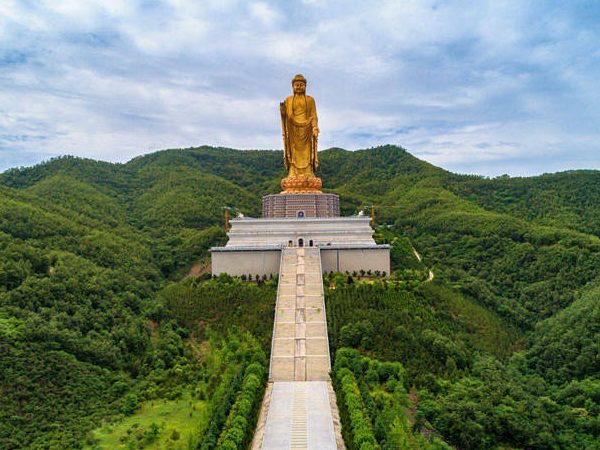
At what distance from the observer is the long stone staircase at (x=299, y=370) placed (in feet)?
34.9

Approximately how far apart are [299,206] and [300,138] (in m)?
4.50

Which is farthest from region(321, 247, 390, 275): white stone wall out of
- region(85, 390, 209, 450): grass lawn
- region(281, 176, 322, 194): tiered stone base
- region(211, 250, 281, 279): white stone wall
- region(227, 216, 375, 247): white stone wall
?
region(85, 390, 209, 450): grass lawn

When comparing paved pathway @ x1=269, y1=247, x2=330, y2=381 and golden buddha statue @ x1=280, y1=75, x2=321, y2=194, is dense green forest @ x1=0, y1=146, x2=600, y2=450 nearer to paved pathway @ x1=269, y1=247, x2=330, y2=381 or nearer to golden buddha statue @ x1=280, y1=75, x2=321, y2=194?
paved pathway @ x1=269, y1=247, x2=330, y2=381

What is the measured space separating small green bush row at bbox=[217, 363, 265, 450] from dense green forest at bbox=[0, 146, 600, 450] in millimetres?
50

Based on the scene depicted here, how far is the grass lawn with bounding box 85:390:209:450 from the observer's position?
10.4 meters

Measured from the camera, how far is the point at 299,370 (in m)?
14.2

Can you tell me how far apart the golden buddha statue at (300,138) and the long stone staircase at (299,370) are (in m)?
7.44

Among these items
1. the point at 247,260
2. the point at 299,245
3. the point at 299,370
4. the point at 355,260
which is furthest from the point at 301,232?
the point at 299,370

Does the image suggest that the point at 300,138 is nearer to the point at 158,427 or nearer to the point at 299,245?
the point at 299,245

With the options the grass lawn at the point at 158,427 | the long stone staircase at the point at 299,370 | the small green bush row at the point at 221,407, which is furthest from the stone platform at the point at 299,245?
the grass lawn at the point at 158,427

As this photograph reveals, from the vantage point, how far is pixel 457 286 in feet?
71.8

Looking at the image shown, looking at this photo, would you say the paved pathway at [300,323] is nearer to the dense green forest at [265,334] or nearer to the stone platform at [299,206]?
the dense green forest at [265,334]

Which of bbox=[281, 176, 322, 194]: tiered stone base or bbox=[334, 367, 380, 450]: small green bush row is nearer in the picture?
bbox=[334, 367, 380, 450]: small green bush row

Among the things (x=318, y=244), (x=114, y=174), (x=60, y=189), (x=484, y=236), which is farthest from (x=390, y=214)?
(x=114, y=174)
